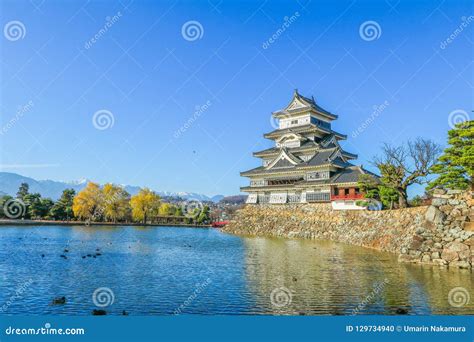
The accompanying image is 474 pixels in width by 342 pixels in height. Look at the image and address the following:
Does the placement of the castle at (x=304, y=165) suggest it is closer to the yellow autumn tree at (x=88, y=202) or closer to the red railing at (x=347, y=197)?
the red railing at (x=347, y=197)

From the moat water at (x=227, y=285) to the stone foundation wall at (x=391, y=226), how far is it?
61.8 inches

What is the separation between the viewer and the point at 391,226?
87.3ft

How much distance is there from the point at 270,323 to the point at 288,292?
4.16 meters

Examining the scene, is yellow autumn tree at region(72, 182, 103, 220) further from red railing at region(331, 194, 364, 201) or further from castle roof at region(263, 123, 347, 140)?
red railing at region(331, 194, 364, 201)

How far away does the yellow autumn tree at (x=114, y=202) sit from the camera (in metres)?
59.8

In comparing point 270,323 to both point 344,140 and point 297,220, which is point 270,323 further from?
point 344,140

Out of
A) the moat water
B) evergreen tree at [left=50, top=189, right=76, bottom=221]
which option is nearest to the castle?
the moat water

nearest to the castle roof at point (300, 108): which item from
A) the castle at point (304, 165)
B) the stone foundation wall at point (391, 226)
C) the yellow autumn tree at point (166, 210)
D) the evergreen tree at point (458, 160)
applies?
the castle at point (304, 165)

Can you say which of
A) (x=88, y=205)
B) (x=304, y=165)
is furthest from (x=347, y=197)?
(x=88, y=205)

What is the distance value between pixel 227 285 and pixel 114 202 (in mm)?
50448

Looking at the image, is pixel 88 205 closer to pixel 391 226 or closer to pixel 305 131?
pixel 305 131

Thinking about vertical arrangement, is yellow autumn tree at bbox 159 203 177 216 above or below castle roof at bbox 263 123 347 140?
below

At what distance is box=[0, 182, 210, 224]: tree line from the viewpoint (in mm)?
57188

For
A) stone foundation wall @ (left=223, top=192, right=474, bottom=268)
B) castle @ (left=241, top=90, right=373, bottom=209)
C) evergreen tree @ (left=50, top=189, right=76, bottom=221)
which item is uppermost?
castle @ (left=241, top=90, right=373, bottom=209)
